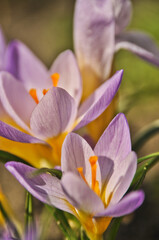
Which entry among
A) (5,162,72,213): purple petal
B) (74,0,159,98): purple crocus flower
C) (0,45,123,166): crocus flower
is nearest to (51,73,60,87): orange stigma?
(0,45,123,166): crocus flower

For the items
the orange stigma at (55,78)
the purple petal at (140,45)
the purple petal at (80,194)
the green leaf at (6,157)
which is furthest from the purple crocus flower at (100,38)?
the purple petal at (80,194)

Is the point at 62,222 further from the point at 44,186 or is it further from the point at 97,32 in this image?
the point at 97,32

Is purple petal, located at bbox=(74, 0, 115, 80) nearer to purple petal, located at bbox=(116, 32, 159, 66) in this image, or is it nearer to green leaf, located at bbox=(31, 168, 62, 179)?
purple petal, located at bbox=(116, 32, 159, 66)

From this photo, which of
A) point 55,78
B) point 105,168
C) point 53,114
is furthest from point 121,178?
point 55,78

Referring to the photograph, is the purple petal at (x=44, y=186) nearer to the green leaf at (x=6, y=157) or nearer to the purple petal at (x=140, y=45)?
the green leaf at (x=6, y=157)

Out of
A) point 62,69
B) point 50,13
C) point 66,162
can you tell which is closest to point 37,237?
point 66,162
